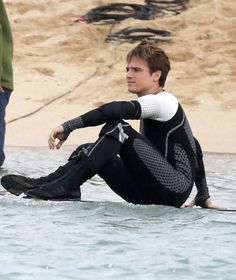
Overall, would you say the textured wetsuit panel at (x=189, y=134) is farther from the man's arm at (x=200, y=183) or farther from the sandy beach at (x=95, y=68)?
the sandy beach at (x=95, y=68)

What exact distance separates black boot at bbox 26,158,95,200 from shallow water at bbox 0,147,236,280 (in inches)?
2.0

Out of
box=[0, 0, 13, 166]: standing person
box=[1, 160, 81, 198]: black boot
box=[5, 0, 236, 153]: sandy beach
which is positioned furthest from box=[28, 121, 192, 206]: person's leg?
box=[5, 0, 236, 153]: sandy beach

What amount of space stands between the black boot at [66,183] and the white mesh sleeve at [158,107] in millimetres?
431

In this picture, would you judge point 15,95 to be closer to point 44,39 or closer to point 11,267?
point 44,39

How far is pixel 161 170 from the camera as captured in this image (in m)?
6.53

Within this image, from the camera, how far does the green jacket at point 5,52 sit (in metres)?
9.16

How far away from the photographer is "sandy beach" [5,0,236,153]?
39.5ft

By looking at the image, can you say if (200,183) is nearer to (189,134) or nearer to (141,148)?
(189,134)

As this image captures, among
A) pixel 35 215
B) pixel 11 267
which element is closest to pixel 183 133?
pixel 35 215

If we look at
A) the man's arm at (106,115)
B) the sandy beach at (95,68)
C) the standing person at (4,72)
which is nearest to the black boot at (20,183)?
the man's arm at (106,115)

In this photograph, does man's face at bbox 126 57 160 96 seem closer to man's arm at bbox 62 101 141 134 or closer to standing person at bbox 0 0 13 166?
man's arm at bbox 62 101 141 134

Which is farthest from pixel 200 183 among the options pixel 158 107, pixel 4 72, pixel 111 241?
pixel 4 72

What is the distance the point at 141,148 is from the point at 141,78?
0.41m

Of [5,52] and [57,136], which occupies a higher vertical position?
[57,136]
